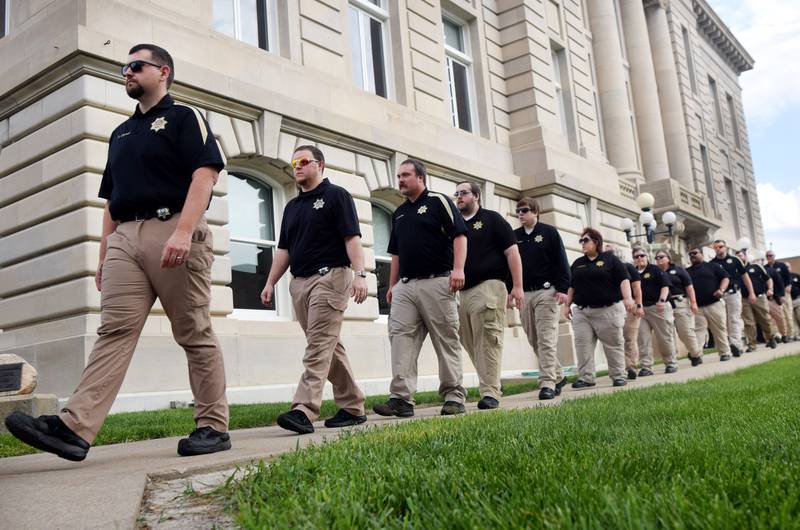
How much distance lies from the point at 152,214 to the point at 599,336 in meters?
7.63

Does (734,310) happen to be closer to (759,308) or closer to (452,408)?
(759,308)

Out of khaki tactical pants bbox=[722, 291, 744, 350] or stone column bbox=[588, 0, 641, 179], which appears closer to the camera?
khaki tactical pants bbox=[722, 291, 744, 350]

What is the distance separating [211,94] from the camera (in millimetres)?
10641

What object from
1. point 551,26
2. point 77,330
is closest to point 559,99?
point 551,26

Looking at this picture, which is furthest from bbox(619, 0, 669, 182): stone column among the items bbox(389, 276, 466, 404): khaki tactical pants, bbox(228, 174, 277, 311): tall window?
bbox(389, 276, 466, 404): khaki tactical pants

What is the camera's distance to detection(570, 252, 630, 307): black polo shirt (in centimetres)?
1040

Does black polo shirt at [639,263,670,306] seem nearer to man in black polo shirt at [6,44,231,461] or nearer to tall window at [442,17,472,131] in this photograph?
tall window at [442,17,472,131]

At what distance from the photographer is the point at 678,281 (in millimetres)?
14680

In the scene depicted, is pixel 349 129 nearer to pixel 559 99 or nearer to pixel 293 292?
pixel 293 292

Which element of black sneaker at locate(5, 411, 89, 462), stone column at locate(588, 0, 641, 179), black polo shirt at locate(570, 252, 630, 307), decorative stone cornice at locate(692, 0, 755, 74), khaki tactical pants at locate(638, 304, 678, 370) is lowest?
black sneaker at locate(5, 411, 89, 462)

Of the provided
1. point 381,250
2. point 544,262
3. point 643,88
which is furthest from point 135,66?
point 643,88

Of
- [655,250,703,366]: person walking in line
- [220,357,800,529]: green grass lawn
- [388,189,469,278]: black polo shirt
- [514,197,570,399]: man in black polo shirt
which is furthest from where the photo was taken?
[655,250,703,366]: person walking in line

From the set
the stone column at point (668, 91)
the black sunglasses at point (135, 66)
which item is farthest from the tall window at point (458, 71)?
the stone column at point (668, 91)

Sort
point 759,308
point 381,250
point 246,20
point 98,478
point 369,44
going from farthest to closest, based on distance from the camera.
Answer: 1. point 759,308
2. point 369,44
3. point 381,250
4. point 246,20
5. point 98,478
